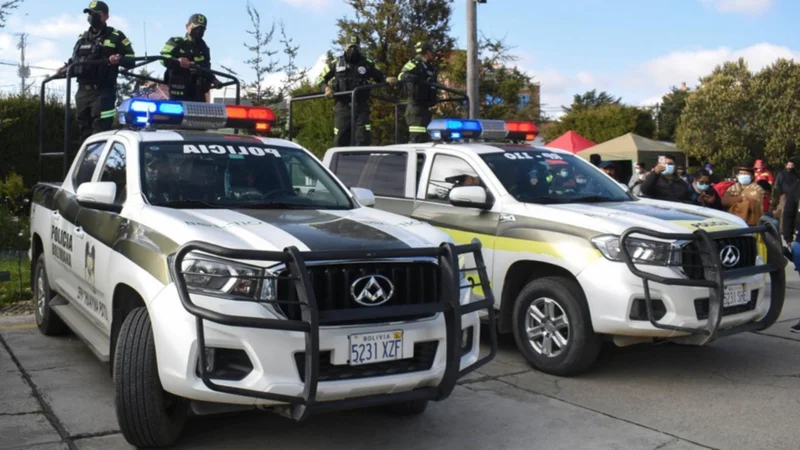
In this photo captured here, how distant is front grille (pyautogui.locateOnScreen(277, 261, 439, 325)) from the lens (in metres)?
3.91

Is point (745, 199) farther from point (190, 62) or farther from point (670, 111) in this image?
point (670, 111)

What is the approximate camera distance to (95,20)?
9.18 metres

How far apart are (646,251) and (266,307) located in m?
2.96

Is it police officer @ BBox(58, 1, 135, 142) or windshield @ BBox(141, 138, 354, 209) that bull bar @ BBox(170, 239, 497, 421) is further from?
police officer @ BBox(58, 1, 135, 142)

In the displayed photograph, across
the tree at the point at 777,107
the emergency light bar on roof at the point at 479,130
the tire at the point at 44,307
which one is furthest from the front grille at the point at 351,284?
the tree at the point at 777,107

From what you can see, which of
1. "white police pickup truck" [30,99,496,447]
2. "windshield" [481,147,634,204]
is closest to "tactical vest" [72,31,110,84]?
"white police pickup truck" [30,99,496,447]

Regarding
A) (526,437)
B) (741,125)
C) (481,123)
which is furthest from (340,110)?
(741,125)

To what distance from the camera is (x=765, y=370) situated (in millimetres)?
6246

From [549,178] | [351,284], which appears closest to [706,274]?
[549,178]

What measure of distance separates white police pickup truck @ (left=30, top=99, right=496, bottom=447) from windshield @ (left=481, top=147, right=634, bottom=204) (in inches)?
83.0

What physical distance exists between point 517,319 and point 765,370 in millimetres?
1884

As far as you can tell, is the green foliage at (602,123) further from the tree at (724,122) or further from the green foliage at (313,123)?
the green foliage at (313,123)

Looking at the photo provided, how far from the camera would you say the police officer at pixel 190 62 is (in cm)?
958

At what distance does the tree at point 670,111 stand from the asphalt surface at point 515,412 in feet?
218
